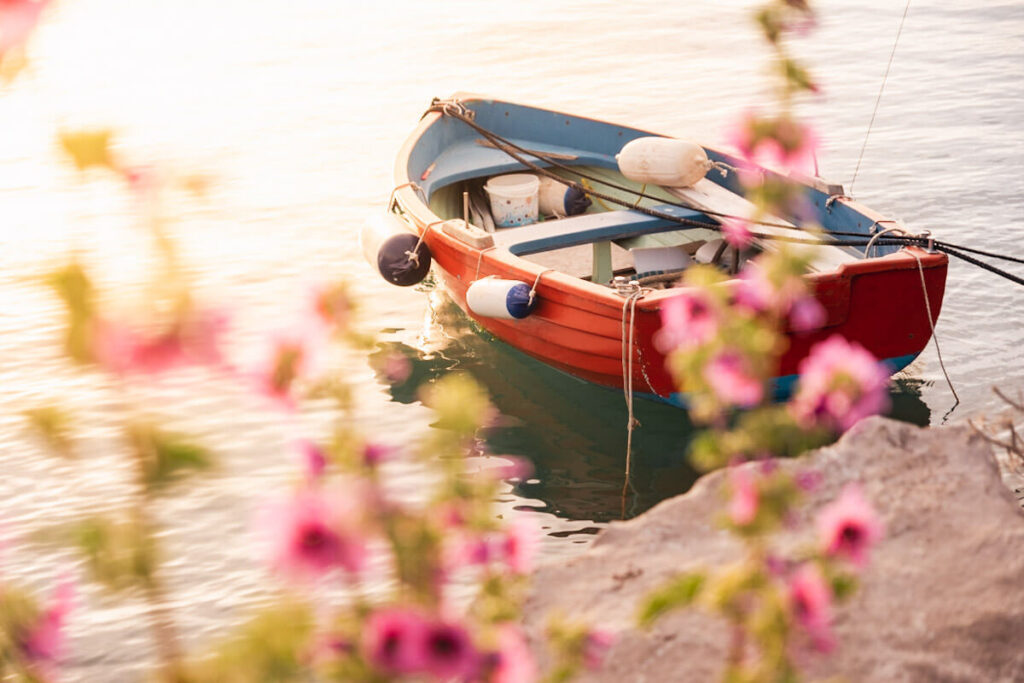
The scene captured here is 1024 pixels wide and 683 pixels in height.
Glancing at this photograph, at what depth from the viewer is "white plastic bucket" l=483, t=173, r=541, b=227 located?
882 cm

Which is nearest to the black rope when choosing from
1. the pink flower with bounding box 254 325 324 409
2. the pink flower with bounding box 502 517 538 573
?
the pink flower with bounding box 502 517 538 573

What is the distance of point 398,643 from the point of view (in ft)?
4.64

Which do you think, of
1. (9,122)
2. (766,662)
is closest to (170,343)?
(766,662)

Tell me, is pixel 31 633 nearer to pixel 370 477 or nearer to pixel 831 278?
pixel 370 477

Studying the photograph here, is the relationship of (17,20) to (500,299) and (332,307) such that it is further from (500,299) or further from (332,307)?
(500,299)

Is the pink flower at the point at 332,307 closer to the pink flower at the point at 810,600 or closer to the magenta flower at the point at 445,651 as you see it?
the magenta flower at the point at 445,651

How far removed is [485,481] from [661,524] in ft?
7.14

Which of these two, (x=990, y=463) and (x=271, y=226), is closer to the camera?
(x=990, y=463)

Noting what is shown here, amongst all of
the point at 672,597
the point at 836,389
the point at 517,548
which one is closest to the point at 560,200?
the point at 836,389

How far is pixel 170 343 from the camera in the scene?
120cm

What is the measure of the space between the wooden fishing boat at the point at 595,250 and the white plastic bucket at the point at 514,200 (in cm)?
17

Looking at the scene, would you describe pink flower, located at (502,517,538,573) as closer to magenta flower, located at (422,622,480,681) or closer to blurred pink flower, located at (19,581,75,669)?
magenta flower, located at (422,622,480,681)

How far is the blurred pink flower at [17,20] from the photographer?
1177 mm

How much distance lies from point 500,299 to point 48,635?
518 cm
